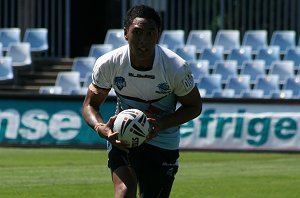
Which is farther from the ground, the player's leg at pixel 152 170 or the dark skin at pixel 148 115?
the dark skin at pixel 148 115

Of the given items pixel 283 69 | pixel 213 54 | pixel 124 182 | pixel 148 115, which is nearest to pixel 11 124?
pixel 213 54

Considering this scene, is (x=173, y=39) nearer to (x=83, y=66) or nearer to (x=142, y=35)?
(x=83, y=66)

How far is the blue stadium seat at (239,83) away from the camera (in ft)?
74.0

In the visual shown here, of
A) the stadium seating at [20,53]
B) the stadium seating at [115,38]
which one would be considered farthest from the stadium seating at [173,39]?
the stadium seating at [20,53]

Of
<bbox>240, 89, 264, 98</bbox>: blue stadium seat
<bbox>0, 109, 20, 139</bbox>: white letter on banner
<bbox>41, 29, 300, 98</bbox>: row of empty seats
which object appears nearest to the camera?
<bbox>0, 109, 20, 139</bbox>: white letter on banner

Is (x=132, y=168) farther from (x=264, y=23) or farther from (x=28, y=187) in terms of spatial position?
(x=264, y=23)

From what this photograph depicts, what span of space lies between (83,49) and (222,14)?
15.3ft

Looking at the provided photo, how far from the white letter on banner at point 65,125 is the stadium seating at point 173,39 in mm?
5251

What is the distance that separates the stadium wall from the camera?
19516mm

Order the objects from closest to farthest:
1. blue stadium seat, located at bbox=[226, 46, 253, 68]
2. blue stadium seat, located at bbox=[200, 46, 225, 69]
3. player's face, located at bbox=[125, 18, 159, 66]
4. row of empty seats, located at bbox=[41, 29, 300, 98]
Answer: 1. player's face, located at bbox=[125, 18, 159, 66]
2. row of empty seats, located at bbox=[41, 29, 300, 98]
3. blue stadium seat, located at bbox=[226, 46, 253, 68]
4. blue stadium seat, located at bbox=[200, 46, 225, 69]

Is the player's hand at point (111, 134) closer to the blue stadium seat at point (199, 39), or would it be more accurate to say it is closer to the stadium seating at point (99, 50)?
the stadium seating at point (99, 50)

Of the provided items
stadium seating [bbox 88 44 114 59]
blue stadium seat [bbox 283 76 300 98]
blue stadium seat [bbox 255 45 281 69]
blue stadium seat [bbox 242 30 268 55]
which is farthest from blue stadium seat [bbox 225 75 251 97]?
stadium seating [bbox 88 44 114 59]

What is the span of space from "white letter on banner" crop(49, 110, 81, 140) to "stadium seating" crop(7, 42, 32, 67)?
5.39m

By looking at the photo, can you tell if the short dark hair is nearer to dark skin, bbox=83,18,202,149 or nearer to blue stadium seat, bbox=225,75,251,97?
dark skin, bbox=83,18,202,149
